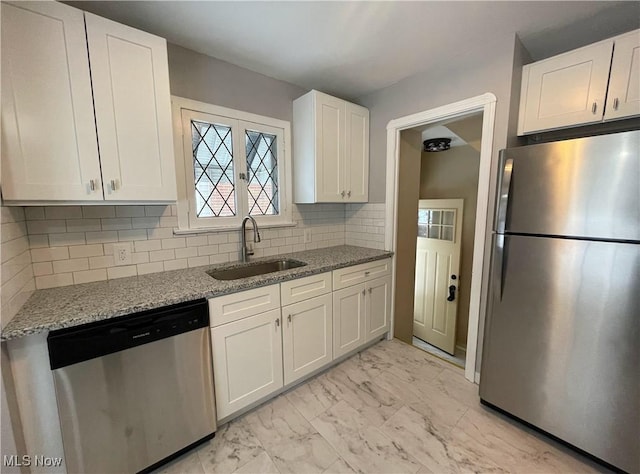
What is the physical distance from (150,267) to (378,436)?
1829 millimetres

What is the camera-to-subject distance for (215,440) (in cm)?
157

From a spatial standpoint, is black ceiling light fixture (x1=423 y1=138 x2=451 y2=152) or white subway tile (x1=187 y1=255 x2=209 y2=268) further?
black ceiling light fixture (x1=423 y1=138 x2=451 y2=152)

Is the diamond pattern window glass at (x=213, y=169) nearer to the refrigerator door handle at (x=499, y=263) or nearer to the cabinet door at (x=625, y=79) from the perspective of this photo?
the refrigerator door handle at (x=499, y=263)

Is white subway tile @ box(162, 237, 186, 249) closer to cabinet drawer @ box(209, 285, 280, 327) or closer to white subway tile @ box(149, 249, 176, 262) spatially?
white subway tile @ box(149, 249, 176, 262)

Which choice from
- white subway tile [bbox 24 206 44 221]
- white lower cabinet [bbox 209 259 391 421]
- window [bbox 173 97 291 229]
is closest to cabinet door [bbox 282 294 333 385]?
white lower cabinet [bbox 209 259 391 421]

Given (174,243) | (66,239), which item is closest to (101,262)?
(66,239)

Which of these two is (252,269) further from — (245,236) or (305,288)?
(305,288)

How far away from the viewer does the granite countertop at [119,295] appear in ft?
3.56

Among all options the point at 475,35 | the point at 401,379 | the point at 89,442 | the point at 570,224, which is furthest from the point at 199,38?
the point at 401,379

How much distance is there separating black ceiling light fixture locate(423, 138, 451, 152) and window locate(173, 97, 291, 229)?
83.9 inches

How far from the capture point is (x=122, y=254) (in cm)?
168

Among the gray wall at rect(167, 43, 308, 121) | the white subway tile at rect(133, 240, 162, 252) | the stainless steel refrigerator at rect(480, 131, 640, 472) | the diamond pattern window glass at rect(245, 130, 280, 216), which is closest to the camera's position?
Answer: the stainless steel refrigerator at rect(480, 131, 640, 472)

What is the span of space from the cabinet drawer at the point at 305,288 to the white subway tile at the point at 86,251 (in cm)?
114

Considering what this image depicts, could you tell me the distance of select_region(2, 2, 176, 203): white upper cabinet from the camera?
1.14m
